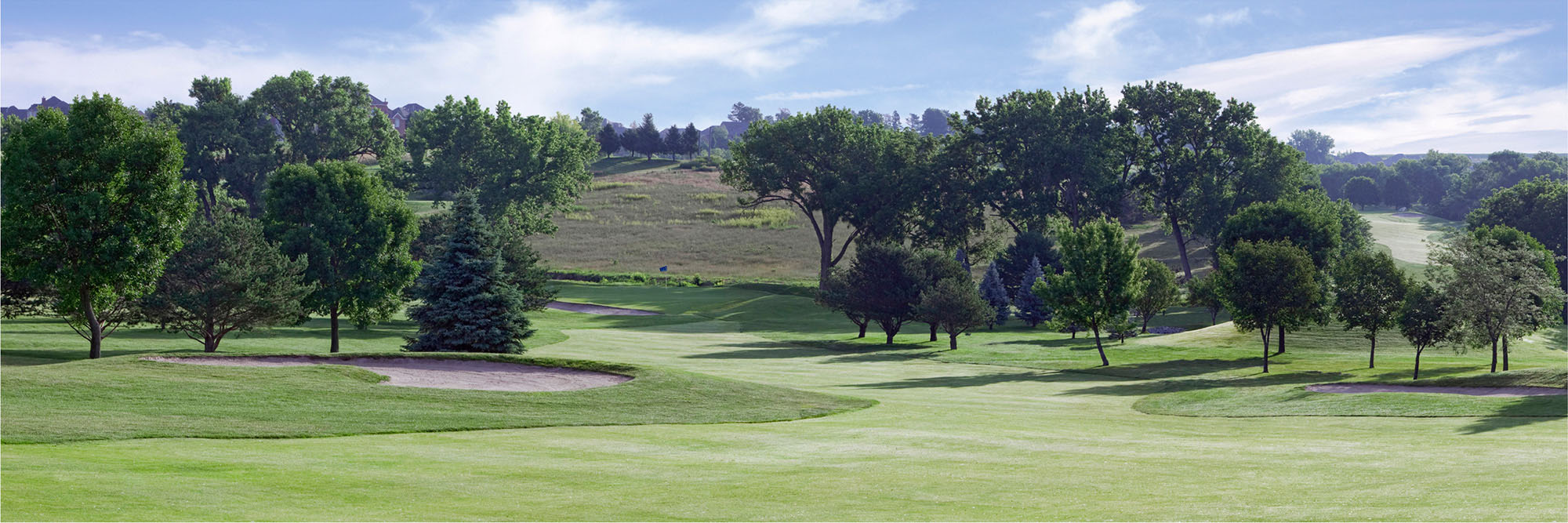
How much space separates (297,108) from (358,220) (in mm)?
60309

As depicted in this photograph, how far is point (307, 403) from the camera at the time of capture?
22.9 metres

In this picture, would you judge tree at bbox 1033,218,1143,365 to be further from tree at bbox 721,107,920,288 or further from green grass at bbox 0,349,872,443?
tree at bbox 721,107,920,288

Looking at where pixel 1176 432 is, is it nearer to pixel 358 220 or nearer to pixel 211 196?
pixel 358 220

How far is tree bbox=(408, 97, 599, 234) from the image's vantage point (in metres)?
91.6

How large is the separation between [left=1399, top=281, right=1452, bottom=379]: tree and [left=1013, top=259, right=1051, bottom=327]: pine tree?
25.8 meters

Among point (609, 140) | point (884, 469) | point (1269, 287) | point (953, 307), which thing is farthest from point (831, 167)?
point (609, 140)

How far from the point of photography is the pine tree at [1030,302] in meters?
70.1

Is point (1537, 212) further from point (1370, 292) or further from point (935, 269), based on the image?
point (935, 269)

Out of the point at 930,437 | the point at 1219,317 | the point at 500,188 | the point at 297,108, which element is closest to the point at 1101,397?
the point at 930,437

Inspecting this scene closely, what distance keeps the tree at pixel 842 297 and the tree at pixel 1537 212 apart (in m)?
58.8

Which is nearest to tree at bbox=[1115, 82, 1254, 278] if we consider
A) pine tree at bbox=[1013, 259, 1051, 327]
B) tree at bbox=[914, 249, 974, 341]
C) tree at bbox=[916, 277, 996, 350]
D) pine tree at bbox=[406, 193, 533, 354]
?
pine tree at bbox=[1013, 259, 1051, 327]

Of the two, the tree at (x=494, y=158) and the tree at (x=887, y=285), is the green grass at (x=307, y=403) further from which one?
the tree at (x=494, y=158)

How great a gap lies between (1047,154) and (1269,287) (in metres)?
40.4

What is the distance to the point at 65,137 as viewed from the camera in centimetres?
2966
